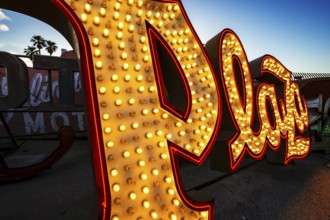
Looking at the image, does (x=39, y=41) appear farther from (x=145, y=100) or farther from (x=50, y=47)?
(x=145, y=100)

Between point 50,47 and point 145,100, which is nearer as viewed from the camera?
point 145,100

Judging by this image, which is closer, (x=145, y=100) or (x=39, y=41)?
(x=145, y=100)

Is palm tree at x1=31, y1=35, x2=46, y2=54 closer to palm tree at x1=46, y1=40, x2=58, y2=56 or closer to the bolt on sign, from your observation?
palm tree at x1=46, y1=40, x2=58, y2=56

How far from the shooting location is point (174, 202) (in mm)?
2418

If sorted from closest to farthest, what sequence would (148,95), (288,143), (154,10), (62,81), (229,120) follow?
1. (148,95)
2. (154,10)
3. (229,120)
4. (288,143)
5. (62,81)

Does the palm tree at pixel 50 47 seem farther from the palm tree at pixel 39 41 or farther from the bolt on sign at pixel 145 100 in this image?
the bolt on sign at pixel 145 100

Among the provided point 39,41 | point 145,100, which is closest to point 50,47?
point 39,41

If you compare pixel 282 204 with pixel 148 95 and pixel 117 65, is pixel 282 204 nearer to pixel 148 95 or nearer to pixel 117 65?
pixel 148 95

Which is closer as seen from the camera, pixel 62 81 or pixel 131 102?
pixel 131 102

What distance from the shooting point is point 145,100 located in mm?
2426

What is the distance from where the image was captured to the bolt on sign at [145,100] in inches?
81.6

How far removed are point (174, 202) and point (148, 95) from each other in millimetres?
1218

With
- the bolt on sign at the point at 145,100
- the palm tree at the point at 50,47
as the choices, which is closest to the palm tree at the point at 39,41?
the palm tree at the point at 50,47

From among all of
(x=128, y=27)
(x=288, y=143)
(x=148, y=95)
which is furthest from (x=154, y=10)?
(x=288, y=143)
